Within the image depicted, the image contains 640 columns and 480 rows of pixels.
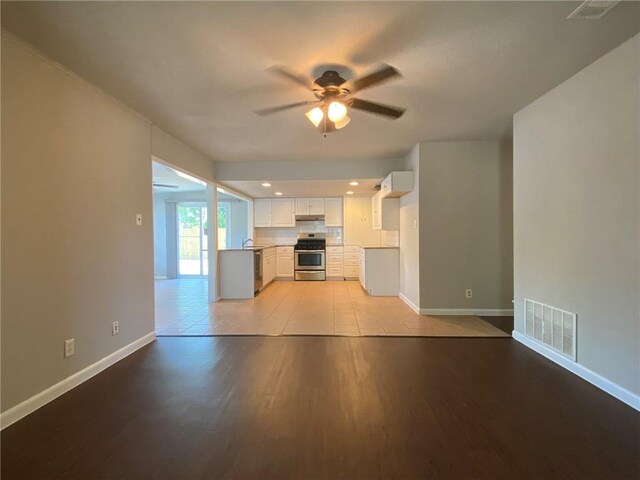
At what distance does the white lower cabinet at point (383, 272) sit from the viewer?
5.72 metres

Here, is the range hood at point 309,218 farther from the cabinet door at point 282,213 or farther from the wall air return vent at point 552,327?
the wall air return vent at point 552,327

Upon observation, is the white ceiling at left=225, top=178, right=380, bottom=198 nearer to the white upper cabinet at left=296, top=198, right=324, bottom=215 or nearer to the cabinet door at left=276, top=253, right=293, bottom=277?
the white upper cabinet at left=296, top=198, right=324, bottom=215

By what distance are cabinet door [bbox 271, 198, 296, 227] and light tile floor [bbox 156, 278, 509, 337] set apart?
7.05 feet

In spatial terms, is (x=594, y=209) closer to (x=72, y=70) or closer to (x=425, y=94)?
(x=425, y=94)

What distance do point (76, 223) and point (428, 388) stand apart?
291cm

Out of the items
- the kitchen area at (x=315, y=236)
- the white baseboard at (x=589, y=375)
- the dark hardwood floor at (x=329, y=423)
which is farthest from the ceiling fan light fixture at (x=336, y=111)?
the kitchen area at (x=315, y=236)

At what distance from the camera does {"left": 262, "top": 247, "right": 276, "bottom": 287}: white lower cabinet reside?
659 cm

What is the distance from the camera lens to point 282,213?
7.87m

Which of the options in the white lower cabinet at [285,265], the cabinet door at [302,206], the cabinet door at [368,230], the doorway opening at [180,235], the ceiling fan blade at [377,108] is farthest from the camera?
the doorway opening at [180,235]

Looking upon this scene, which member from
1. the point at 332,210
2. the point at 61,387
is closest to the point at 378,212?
the point at 332,210

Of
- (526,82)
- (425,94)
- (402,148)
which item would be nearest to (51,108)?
(425,94)

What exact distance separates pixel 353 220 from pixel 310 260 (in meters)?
1.40

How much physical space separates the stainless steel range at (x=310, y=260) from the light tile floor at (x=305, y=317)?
1.44 metres

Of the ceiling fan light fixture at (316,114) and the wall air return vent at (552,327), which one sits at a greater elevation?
the ceiling fan light fixture at (316,114)
